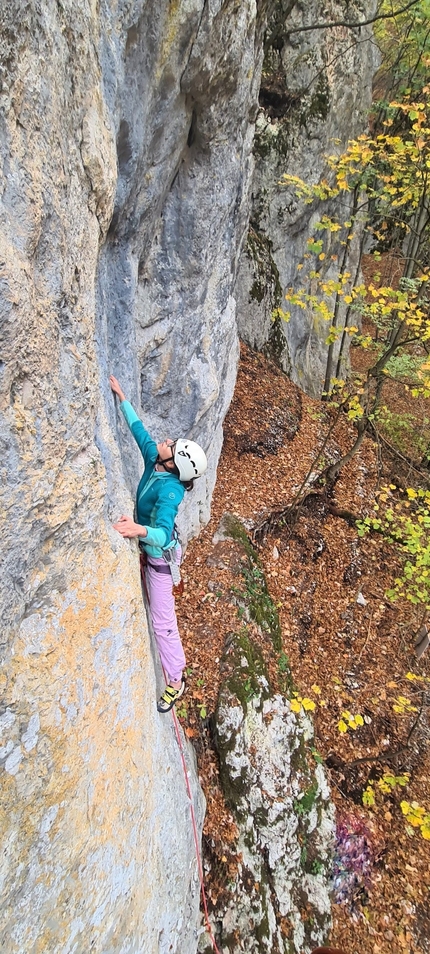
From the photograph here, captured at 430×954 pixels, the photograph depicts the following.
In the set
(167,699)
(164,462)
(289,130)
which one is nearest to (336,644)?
(167,699)

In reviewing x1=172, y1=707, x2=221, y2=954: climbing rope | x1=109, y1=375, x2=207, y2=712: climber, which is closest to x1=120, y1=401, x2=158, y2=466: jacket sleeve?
x1=109, y1=375, x2=207, y2=712: climber

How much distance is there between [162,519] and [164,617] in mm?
1132

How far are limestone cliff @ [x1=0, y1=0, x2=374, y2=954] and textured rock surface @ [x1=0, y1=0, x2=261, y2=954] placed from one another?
0.01 m

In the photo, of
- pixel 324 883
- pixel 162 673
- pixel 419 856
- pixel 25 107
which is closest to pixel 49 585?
pixel 25 107

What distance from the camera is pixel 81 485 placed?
2934mm

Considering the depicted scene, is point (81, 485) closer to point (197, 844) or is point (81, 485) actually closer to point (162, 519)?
point (162, 519)

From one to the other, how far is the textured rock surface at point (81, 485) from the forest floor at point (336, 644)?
2.49m

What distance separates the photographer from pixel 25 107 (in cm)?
215

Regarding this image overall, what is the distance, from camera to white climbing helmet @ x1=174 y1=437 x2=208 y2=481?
412 cm

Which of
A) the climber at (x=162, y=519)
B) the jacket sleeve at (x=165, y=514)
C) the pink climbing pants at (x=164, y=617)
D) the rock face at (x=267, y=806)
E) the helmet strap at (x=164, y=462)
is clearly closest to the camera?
the jacket sleeve at (x=165, y=514)

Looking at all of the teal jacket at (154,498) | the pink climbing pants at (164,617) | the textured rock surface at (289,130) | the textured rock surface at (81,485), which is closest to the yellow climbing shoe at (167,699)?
the pink climbing pants at (164,617)

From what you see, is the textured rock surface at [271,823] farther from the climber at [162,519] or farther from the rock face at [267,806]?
the climber at [162,519]

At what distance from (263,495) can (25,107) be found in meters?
8.44

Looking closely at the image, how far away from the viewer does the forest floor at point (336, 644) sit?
6727 millimetres
